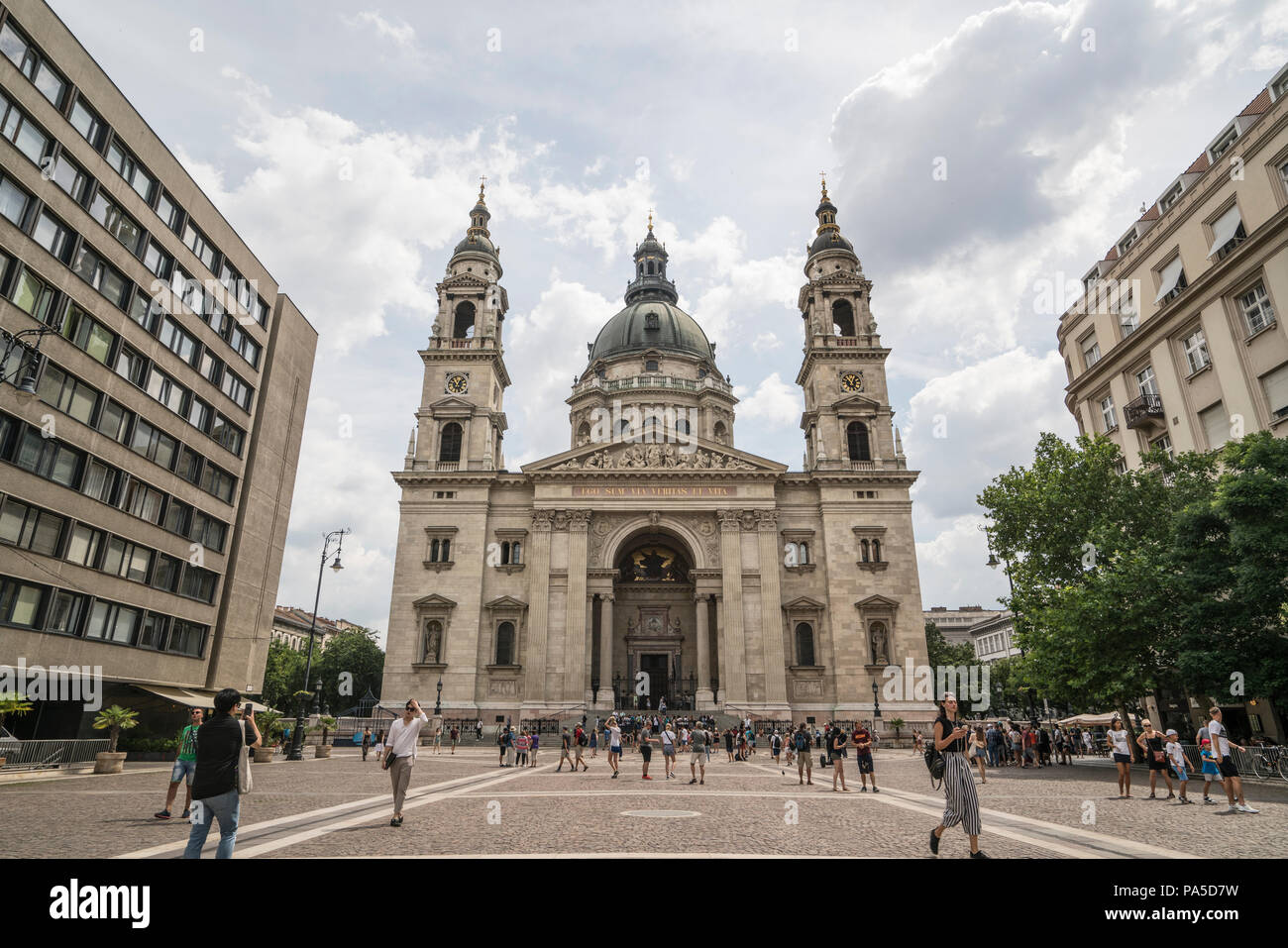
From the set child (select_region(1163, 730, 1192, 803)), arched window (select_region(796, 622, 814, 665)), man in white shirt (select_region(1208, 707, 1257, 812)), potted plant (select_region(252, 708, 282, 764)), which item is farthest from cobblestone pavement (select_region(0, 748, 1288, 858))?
arched window (select_region(796, 622, 814, 665))

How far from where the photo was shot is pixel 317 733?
40.0 meters

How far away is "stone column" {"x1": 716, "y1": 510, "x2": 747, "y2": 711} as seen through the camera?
4422cm

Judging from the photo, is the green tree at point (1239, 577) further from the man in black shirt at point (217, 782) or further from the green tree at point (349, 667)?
the green tree at point (349, 667)

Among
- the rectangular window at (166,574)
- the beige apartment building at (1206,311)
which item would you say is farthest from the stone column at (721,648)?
the rectangular window at (166,574)

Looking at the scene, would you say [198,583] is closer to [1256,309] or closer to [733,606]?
[733,606]

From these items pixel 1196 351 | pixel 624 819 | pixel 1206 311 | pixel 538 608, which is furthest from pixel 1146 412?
pixel 538 608

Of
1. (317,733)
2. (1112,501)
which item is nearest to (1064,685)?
(1112,501)

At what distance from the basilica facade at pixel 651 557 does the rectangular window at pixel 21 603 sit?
71.9ft

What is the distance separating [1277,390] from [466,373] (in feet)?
148

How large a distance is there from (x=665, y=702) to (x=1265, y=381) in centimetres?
3615

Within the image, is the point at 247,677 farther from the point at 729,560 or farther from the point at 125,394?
the point at 729,560

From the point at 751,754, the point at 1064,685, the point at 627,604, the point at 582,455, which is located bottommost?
the point at 751,754

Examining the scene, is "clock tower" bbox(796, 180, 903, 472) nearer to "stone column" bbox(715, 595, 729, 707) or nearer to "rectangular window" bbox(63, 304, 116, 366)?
"stone column" bbox(715, 595, 729, 707)

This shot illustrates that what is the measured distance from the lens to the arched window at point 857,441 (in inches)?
2042
